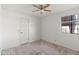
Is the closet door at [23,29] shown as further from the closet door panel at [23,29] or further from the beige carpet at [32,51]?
the beige carpet at [32,51]

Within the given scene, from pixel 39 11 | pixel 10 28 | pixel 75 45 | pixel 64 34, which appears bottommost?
pixel 75 45

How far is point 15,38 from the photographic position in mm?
2010

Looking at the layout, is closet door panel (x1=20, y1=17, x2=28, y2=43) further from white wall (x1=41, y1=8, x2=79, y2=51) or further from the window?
the window

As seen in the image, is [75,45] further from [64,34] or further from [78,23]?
[78,23]

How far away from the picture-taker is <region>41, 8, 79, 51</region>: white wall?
3100 mm

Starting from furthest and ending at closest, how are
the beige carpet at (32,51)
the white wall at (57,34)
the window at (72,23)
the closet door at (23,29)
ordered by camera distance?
the white wall at (57,34)
the window at (72,23)
the beige carpet at (32,51)
the closet door at (23,29)

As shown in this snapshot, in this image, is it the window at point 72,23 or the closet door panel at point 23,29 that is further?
the window at point 72,23

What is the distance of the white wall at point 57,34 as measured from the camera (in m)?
3.10

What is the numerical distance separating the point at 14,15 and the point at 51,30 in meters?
2.37

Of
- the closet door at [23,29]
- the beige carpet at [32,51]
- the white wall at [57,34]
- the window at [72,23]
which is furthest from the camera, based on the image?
the white wall at [57,34]

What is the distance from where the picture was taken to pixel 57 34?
3.79 meters

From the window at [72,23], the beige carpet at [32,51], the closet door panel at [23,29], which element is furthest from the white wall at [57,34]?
the closet door panel at [23,29]

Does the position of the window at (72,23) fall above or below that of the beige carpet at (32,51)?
above
